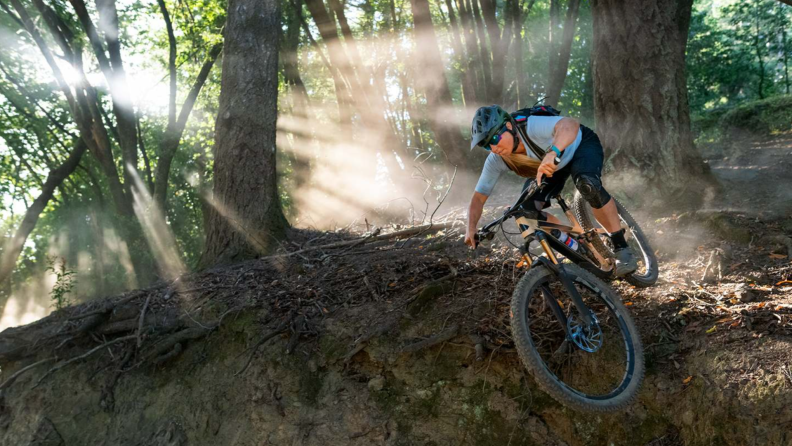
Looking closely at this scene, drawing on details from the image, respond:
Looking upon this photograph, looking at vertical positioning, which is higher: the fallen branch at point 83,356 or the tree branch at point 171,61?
the tree branch at point 171,61

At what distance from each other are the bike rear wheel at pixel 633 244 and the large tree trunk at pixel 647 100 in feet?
4.61

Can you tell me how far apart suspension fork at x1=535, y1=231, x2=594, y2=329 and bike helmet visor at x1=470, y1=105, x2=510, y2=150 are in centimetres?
81

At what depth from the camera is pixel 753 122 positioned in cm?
1102

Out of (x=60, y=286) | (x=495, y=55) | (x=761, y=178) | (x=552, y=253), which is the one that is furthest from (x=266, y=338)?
(x=495, y=55)

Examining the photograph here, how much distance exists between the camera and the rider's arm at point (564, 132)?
3764 mm

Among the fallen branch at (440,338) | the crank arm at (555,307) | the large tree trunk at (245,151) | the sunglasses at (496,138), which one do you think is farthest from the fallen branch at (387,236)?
Answer: the crank arm at (555,307)

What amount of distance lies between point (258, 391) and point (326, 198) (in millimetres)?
12223

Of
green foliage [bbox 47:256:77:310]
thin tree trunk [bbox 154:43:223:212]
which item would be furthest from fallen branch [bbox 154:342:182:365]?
thin tree trunk [bbox 154:43:223:212]

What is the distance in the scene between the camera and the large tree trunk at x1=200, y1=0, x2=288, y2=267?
23.4 ft

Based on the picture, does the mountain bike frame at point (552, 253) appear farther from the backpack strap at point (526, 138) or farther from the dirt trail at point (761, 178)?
the dirt trail at point (761, 178)

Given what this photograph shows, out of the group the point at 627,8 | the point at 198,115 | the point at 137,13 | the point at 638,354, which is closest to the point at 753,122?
the point at 627,8

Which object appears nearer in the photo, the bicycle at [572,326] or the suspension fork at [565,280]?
the bicycle at [572,326]

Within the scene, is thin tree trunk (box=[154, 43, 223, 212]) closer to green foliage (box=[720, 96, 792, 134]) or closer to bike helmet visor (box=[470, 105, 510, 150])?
bike helmet visor (box=[470, 105, 510, 150])

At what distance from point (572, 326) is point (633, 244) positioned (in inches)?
86.0
